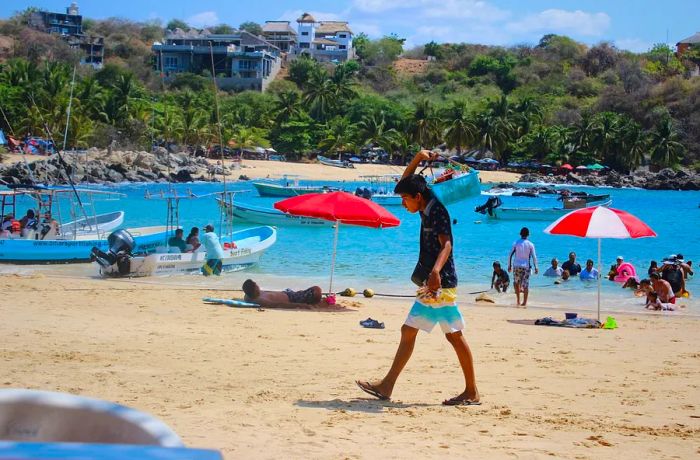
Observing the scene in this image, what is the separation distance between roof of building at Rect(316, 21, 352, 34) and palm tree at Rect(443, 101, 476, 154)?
68.4 meters

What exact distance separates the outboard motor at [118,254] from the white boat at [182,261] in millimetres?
32

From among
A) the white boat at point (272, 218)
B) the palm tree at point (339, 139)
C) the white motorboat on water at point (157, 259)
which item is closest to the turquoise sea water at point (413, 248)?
the white motorboat on water at point (157, 259)

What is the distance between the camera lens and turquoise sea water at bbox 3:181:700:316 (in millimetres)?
21484

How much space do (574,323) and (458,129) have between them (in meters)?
76.1

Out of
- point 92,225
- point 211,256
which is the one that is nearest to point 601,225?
point 211,256

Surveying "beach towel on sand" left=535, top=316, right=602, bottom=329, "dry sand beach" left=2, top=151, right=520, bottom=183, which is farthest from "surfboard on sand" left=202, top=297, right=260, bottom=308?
"dry sand beach" left=2, top=151, right=520, bottom=183

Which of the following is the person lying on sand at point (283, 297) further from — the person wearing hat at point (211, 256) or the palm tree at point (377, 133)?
the palm tree at point (377, 133)

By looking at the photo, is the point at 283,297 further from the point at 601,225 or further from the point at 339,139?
the point at 339,139

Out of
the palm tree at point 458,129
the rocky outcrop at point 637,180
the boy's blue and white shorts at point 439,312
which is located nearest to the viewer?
the boy's blue and white shorts at point 439,312

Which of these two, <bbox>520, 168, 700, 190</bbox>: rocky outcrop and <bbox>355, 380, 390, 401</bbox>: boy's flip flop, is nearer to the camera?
<bbox>355, 380, 390, 401</bbox>: boy's flip flop

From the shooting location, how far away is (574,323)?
44.5ft

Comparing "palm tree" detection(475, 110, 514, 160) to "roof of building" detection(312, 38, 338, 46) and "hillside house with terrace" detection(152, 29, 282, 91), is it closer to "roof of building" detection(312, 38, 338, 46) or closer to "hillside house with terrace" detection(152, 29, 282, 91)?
"hillside house with terrace" detection(152, 29, 282, 91)

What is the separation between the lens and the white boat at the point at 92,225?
980 inches

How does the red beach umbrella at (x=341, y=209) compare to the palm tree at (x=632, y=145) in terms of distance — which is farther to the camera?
the palm tree at (x=632, y=145)
